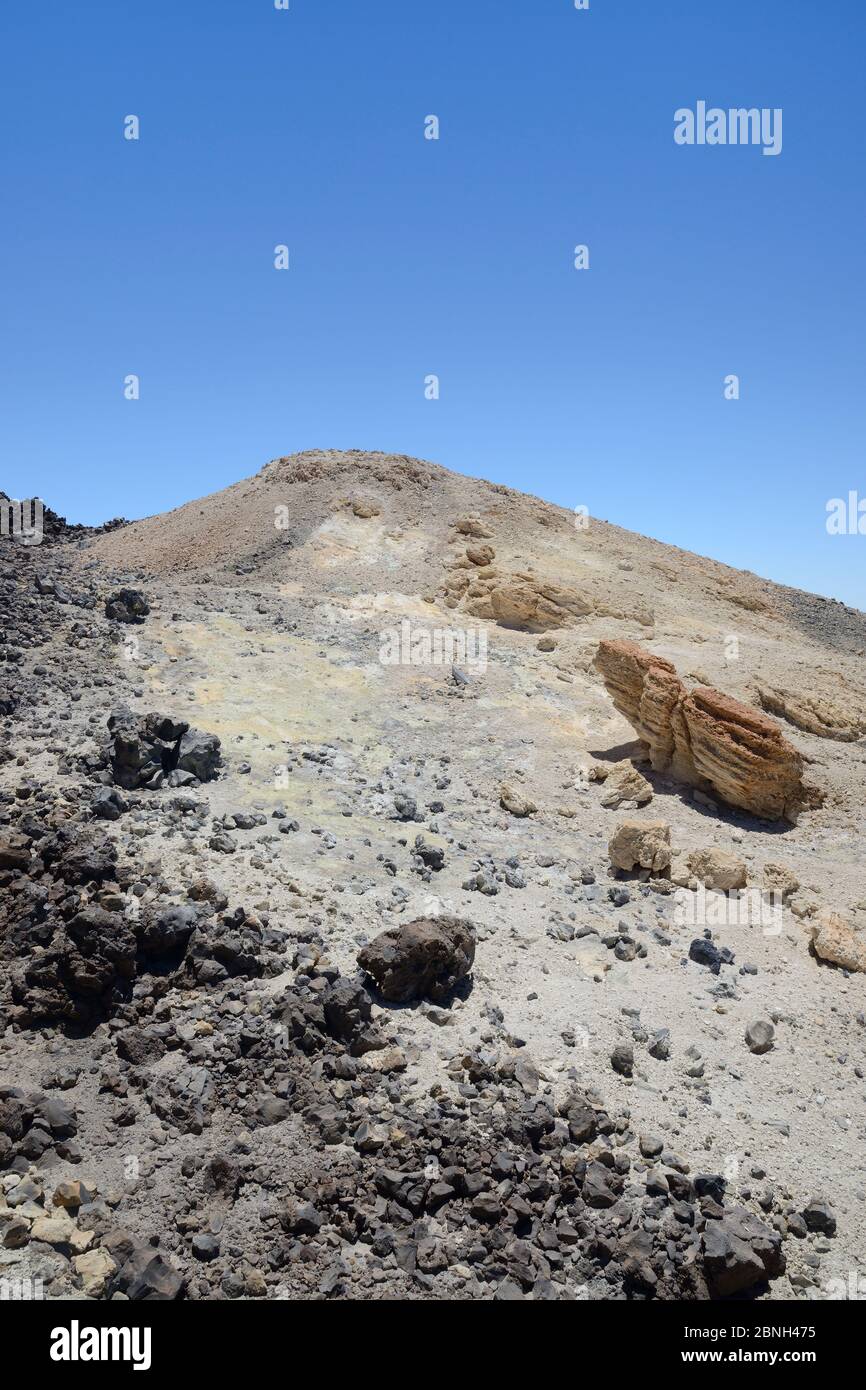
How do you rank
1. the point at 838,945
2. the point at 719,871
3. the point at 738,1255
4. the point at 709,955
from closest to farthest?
the point at 738,1255, the point at 709,955, the point at 838,945, the point at 719,871

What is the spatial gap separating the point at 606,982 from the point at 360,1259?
4.19 m

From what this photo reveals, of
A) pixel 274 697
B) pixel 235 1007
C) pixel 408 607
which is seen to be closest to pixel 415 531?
pixel 408 607

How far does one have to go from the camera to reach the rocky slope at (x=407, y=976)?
20.0ft

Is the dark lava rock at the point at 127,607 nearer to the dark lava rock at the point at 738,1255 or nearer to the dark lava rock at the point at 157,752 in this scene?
the dark lava rock at the point at 157,752

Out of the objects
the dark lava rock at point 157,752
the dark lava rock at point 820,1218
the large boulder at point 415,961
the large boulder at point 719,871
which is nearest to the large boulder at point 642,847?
the large boulder at point 719,871

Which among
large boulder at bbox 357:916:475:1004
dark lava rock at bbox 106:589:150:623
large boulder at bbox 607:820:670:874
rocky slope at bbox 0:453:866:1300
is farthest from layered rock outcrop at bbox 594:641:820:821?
dark lava rock at bbox 106:589:150:623

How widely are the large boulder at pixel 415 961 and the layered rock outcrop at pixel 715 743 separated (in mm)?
7169

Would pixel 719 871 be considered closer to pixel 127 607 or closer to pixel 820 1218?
pixel 820 1218

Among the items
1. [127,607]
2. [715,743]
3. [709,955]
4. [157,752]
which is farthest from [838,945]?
[127,607]

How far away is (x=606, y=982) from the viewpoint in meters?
9.23

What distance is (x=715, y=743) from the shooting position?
1412cm

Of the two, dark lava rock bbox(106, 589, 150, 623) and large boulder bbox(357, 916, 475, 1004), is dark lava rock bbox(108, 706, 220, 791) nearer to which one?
large boulder bbox(357, 916, 475, 1004)

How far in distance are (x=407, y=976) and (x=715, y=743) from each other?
785cm
